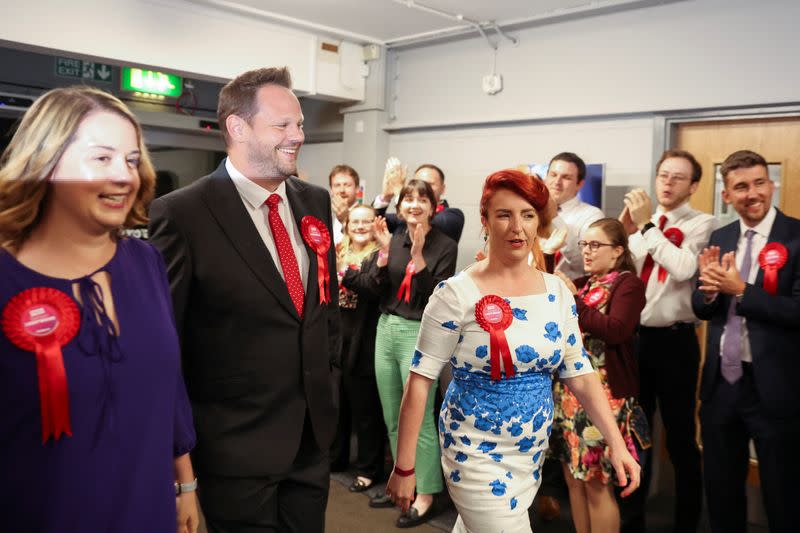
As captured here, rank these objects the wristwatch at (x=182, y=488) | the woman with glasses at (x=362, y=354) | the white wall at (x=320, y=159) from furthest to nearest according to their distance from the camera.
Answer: the white wall at (x=320, y=159), the woman with glasses at (x=362, y=354), the wristwatch at (x=182, y=488)

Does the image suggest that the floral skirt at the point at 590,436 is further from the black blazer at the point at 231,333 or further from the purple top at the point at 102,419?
the purple top at the point at 102,419

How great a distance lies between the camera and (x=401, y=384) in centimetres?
370

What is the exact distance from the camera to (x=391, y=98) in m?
6.21

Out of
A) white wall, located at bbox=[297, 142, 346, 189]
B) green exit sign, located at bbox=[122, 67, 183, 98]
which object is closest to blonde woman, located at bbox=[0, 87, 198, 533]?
green exit sign, located at bbox=[122, 67, 183, 98]

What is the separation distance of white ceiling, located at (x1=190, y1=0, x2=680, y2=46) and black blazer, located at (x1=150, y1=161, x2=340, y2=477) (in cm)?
343

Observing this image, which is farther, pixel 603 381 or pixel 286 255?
pixel 603 381

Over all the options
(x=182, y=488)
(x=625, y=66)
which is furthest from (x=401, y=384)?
A: (x=625, y=66)

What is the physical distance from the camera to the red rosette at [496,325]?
2.01m

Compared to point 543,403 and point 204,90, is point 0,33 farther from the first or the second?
point 543,403

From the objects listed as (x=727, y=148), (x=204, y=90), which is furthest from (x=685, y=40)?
(x=204, y=90)

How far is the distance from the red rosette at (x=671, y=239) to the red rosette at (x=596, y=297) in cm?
52

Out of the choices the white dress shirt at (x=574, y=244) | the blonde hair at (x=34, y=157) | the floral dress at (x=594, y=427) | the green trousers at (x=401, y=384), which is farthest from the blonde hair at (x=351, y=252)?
the blonde hair at (x=34, y=157)

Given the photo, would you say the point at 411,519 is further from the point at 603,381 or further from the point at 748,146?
the point at 748,146

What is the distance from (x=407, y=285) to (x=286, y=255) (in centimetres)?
168
